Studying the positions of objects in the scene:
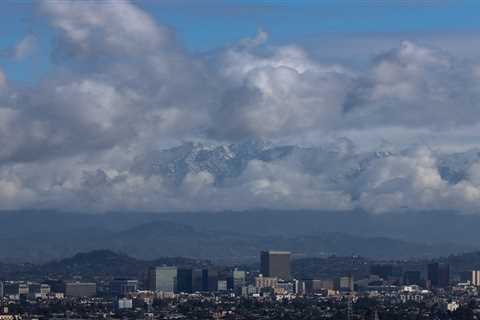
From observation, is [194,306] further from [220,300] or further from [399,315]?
[399,315]

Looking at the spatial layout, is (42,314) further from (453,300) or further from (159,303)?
(453,300)

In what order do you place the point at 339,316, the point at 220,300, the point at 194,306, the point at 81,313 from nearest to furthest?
1. the point at 339,316
2. the point at 81,313
3. the point at 194,306
4. the point at 220,300

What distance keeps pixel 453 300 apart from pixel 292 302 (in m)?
17.9

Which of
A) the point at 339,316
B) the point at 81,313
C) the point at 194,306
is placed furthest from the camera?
the point at 194,306

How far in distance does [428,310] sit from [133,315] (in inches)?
1178

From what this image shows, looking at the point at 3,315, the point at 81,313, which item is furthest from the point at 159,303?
Answer: the point at 3,315

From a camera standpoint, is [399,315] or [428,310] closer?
[399,315]

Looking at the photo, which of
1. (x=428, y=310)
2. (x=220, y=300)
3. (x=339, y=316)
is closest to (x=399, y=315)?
(x=339, y=316)

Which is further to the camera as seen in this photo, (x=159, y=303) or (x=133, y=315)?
(x=159, y=303)

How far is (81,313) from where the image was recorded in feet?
551

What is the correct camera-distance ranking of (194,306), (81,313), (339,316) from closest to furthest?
(339,316), (81,313), (194,306)

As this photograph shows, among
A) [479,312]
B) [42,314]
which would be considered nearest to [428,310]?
[479,312]

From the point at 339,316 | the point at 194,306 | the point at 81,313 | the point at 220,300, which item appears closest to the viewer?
the point at 339,316

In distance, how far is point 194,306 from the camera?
18112cm
